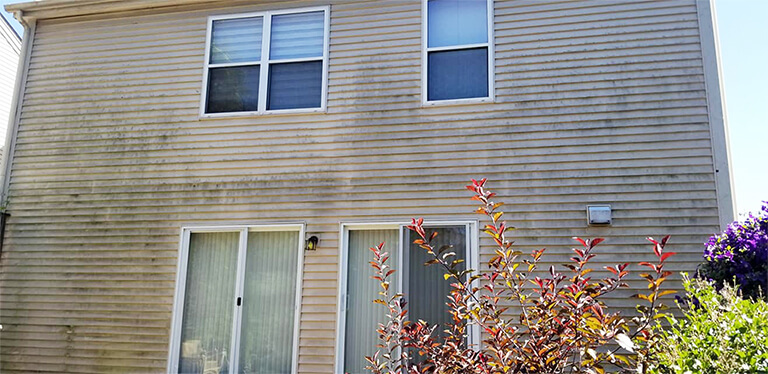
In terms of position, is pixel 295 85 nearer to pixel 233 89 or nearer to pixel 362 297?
pixel 233 89

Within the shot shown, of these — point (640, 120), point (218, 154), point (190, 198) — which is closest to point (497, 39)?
point (640, 120)

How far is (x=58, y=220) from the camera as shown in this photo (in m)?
7.11

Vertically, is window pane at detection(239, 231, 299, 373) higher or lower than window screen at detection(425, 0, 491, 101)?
lower

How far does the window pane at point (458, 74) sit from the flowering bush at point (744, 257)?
2.77 metres

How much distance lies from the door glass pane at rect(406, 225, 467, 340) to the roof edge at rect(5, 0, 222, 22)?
14.6 ft

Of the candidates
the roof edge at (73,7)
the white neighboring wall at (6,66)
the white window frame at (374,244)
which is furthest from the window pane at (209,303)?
the white neighboring wall at (6,66)

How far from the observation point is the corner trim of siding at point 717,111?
18.5ft

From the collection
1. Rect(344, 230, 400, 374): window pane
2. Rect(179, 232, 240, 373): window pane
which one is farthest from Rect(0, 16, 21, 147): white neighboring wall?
Rect(344, 230, 400, 374): window pane

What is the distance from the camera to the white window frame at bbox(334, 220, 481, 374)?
5945 mm

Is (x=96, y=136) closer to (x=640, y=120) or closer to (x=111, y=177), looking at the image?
(x=111, y=177)

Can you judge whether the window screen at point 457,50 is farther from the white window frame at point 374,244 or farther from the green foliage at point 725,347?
the green foliage at point 725,347

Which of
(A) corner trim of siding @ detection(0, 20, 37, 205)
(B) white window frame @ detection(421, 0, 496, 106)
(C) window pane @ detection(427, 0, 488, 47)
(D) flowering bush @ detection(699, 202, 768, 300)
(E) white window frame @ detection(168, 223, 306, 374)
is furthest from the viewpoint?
(A) corner trim of siding @ detection(0, 20, 37, 205)

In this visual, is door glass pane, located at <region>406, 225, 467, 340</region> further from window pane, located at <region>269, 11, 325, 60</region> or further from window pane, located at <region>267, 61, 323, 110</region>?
window pane, located at <region>269, 11, 325, 60</region>

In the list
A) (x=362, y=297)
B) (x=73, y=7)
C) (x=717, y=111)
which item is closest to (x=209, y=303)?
(x=362, y=297)
